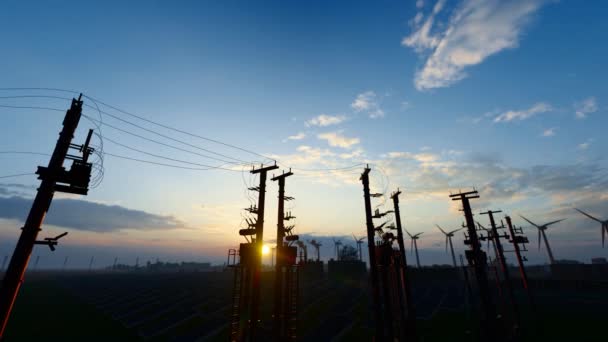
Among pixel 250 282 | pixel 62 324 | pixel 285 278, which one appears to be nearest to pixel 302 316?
pixel 285 278

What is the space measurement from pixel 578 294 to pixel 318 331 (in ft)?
173

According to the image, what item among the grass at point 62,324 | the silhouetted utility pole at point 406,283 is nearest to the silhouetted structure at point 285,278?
the silhouetted utility pole at point 406,283

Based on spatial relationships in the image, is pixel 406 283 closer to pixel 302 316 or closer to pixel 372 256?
pixel 372 256

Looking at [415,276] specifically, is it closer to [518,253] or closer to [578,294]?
[578,294]

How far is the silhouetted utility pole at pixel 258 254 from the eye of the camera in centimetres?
1981

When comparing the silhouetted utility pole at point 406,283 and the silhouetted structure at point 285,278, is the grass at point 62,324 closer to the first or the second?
the silhouetted structure at point 285,278

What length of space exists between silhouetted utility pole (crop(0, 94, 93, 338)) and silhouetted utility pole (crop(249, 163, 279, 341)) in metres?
11.6

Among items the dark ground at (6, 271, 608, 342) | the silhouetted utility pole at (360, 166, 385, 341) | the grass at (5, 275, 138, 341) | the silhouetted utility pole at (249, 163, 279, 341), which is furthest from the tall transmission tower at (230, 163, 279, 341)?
the grass at (5, 275, 138, 341)

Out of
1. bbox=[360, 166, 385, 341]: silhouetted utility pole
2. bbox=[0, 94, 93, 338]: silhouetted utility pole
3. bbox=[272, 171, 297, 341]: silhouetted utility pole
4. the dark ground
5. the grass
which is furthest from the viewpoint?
the grass

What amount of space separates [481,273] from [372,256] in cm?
1266

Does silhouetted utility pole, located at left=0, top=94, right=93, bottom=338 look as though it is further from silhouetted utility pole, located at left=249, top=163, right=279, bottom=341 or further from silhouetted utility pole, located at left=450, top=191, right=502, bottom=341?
silhouetted utility pole, located at left=450, top=191, right=502, bottom=341

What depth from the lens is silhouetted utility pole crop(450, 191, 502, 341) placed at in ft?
78.9

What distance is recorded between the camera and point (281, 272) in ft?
75.0

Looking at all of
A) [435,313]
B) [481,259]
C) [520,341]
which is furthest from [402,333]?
[435,313]
